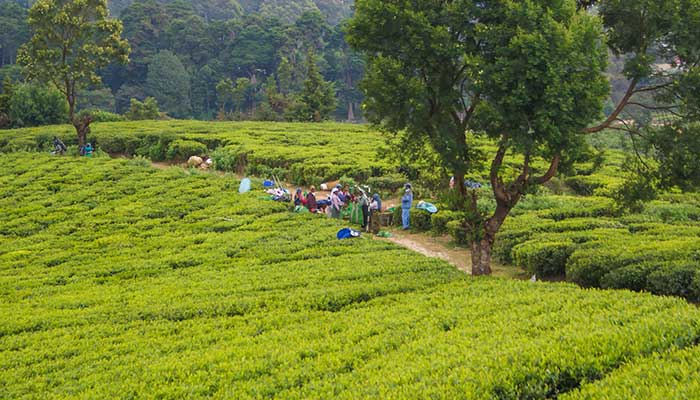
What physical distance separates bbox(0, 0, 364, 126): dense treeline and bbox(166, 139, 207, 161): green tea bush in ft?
130

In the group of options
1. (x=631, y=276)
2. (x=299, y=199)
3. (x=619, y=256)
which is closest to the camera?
(x=631, y=276)

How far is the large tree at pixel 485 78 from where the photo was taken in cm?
1080

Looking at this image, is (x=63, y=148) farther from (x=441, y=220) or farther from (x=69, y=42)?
(x=441, y=220)

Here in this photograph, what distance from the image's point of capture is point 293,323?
10391mm

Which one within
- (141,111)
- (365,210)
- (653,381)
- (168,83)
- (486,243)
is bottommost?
(365,210)

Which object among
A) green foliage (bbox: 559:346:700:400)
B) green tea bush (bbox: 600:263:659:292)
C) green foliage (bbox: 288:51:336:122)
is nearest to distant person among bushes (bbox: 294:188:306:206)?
green tea bush (bbox: 600:263:659:292)

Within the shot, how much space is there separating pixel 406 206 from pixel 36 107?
1557 inches

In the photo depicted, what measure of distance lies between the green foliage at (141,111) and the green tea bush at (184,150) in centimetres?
2332

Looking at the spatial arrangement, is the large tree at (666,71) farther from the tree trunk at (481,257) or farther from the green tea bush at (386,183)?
the green tea bush at (386,183)

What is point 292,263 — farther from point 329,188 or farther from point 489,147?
point 489,147

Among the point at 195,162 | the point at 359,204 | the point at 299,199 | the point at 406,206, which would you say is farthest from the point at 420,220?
the point at 195,162

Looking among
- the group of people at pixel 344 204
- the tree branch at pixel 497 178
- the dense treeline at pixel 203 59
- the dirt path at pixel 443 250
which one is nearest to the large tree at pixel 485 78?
the tree branch at pixel 497 178

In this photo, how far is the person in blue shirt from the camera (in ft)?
61.8

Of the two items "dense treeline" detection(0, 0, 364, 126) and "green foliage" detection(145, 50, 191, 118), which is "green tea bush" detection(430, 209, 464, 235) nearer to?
"dense treeline" detection(0, 0, 364, 126)
